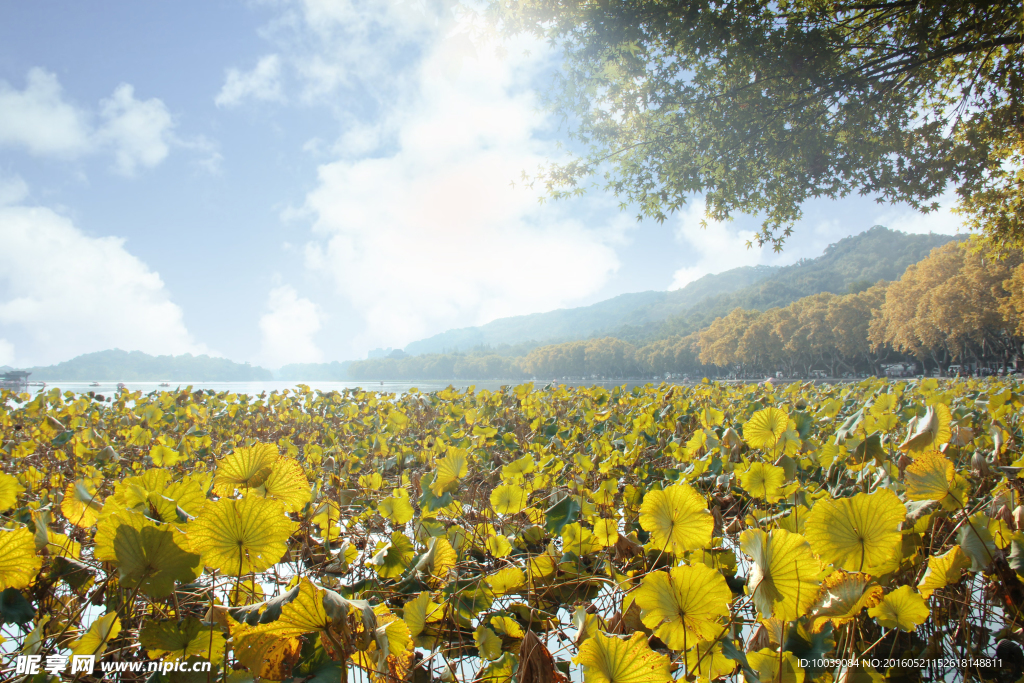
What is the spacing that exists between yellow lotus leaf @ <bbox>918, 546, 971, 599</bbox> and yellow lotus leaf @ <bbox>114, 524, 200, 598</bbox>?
1.02 metres

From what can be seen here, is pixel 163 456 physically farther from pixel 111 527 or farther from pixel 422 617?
pixel 422 617

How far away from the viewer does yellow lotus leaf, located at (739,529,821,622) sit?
1.89 feet

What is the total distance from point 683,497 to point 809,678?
0.31 metres

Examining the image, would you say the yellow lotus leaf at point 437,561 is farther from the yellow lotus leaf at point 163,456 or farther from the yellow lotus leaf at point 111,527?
the yellow lotus leaf at point 163,456

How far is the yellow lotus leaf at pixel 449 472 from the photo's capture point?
4.16ft

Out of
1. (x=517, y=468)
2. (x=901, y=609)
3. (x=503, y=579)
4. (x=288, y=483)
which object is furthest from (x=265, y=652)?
(x=517, y=468)

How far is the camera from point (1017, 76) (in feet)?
16.1

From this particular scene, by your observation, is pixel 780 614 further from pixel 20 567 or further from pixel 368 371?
pixel 368 371

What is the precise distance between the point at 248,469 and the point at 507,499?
609 mm

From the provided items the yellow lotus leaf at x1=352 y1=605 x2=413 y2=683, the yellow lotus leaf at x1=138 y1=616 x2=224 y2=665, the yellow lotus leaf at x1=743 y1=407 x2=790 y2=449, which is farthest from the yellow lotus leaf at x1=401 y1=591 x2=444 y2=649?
the yellow lotus leaf at x1=743 y1=407 x2=790 y2=449

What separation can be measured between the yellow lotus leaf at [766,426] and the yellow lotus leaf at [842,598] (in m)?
0.74

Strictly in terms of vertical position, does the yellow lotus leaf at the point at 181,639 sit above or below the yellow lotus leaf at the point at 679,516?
below

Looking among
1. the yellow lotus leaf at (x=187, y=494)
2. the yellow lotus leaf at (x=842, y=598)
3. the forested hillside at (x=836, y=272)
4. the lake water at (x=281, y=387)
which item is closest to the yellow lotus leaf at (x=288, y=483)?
the yellow lotus leaf at (x=187, y=494)

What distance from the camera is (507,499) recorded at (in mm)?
1170
